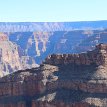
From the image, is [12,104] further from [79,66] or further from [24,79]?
[79,66]

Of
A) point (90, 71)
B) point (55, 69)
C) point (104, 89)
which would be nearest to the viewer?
point (104, 89)

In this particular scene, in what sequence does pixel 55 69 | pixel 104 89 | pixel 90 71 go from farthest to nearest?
pixel 55 69 < pixel 90 71 < pixel 104 89

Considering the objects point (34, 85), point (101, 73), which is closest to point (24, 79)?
point (34, 85)

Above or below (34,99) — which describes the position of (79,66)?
above

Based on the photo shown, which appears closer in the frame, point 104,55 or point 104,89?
point 104,89

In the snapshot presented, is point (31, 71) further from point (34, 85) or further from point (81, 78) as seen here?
point (81, 78)

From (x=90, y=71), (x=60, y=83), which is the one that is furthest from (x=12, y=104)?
(x=90, y=71)
